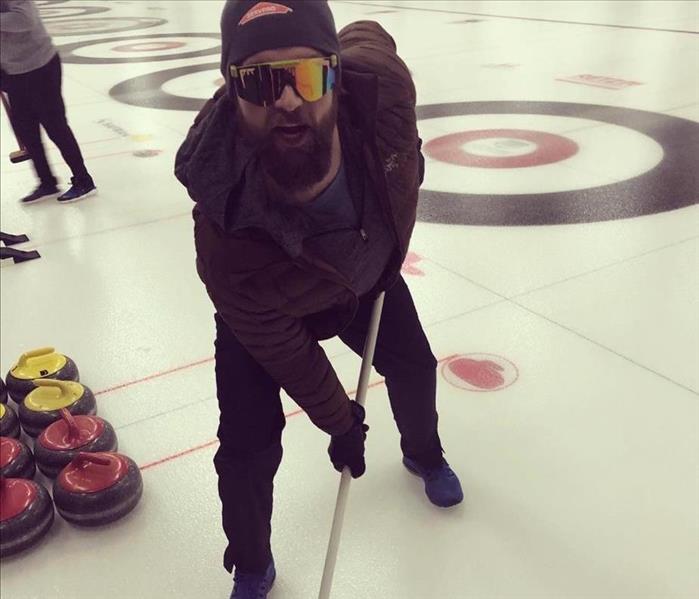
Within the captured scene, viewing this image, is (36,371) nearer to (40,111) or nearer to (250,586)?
(250,586)

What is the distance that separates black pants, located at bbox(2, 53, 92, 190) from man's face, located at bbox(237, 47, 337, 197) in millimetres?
2715

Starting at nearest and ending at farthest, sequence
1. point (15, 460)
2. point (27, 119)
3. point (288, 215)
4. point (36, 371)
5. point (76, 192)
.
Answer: point (288, 215) < point (15, 460) < point (36, 371) < point (27, 119) < point (76, 192)

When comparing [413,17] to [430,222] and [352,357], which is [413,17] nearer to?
[430,222]

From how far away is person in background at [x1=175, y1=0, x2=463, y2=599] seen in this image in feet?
3.22

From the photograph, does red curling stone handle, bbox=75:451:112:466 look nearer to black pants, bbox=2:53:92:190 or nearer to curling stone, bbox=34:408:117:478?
curling stone, bbox=34:408:117:478

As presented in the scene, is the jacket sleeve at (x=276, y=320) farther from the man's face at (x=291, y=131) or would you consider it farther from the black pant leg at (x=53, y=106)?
the black pant leg at (x=53, y=106)

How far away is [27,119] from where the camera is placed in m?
3.48

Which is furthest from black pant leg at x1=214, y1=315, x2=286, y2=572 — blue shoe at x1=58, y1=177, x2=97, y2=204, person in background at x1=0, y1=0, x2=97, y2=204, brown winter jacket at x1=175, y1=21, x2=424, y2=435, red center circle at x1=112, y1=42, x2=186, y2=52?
red center circle at x1=112, y1=42, x2=186, y2=52

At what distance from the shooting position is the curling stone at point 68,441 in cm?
171

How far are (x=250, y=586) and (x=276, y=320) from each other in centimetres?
59

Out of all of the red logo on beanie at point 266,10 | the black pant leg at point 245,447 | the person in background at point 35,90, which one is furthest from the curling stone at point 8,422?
the person in background at point 35,90

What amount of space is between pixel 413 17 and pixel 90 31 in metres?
4.48

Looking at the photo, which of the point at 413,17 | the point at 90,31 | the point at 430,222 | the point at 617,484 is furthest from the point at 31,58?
the point at 90,31

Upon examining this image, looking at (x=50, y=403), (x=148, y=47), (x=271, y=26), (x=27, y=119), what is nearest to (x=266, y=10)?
(x=271, y=26)
